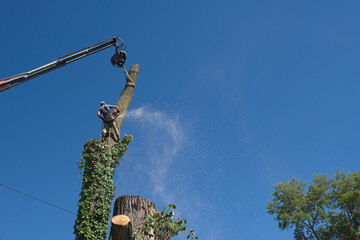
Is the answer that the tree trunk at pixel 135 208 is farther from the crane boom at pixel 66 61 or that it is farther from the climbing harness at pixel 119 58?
the climbing harness at pixel 119 58

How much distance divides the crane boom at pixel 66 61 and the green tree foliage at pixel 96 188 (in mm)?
2421

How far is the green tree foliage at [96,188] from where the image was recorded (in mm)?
6755

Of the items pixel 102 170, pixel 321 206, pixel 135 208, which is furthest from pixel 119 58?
pixel 321 206

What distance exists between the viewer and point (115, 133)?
28.1 feet

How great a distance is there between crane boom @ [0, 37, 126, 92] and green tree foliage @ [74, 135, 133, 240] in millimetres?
2421

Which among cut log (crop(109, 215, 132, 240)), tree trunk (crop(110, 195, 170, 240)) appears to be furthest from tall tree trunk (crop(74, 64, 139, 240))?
cut log (crop(109, 215, 132, 240))

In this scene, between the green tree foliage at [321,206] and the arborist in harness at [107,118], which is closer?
the arborist in harness at [107,118]

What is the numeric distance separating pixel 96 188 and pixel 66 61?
14.8 ft

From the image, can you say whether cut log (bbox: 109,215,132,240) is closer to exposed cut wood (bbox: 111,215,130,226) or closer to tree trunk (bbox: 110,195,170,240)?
exposed cut wood (bbox: 111,215,130,226)

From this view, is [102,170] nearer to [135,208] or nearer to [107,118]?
[107,118]

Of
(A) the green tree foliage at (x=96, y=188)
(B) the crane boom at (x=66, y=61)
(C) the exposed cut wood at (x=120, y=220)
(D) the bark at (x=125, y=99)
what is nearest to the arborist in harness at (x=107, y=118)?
(D) the bark at (x=125, y=99)

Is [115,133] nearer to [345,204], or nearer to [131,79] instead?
[131,79]

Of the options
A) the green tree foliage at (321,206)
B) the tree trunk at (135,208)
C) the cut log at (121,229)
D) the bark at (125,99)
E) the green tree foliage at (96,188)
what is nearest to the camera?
the cut log at (121,229)

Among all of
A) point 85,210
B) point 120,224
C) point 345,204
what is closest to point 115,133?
point 85,210
